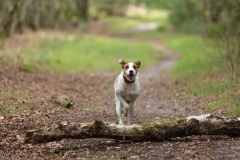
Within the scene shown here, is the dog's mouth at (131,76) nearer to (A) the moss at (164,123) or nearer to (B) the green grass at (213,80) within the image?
(A) the moss at (164,123)

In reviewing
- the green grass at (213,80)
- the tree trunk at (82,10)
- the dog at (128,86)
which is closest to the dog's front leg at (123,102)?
the dog at (128,86)

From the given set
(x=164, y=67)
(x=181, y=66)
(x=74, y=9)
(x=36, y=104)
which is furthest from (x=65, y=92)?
(x=74, y=9)

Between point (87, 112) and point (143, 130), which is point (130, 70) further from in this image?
point (87, 112)

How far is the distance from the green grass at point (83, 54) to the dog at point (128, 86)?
35.9ft

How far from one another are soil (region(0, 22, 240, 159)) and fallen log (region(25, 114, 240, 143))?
0.16m

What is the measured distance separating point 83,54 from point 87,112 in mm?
14847

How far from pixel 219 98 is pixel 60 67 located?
10.3 metres

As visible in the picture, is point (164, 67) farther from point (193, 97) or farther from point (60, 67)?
point (193, 97)

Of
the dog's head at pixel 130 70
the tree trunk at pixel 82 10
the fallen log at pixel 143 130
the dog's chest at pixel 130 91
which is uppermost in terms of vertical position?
the tree trunk at pixel 82 10

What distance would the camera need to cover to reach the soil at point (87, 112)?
21.4 feet

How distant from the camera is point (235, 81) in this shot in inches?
477

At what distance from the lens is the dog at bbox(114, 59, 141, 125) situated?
7.82 metres

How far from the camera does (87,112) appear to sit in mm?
10125

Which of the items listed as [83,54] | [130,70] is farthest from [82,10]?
[130,70]
